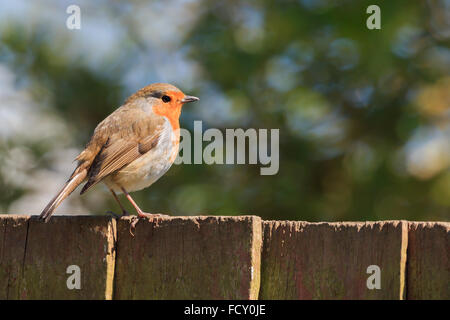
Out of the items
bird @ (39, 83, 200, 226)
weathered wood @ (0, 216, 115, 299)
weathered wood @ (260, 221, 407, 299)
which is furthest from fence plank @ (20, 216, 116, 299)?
bird @ (39, 83, 200, 226)

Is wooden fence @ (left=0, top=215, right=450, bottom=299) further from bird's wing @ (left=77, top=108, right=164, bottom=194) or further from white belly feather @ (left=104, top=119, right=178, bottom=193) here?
white belly feather @ (left=104, top=119, right=178, bottom=193)

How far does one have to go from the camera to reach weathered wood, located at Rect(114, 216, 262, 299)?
3.10m

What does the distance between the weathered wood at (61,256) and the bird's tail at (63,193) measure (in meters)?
0.05

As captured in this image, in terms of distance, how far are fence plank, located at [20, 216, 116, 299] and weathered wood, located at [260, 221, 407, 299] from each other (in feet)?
2.38

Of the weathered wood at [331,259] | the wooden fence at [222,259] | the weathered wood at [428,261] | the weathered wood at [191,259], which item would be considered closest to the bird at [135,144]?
the wooden fence at [222,259]

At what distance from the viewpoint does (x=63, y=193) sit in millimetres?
4293

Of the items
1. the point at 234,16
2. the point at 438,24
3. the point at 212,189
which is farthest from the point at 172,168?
the point at 438,24

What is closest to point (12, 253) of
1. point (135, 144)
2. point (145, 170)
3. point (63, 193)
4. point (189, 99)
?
point (63, 193)

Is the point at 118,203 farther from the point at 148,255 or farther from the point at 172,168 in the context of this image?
the point at 148,255

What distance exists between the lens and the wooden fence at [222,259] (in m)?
2.96

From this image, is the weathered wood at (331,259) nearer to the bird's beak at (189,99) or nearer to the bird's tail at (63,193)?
the bird's tail at (63,193)

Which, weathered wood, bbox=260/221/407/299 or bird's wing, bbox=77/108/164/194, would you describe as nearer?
weathered wood, bbox=260/221/407/299

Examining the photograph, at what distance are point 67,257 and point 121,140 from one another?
178cm

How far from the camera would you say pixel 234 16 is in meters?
5.70
